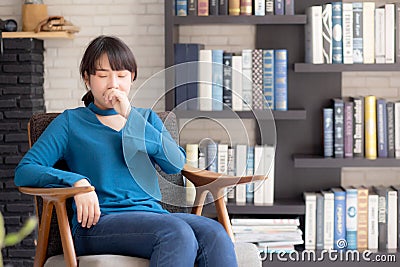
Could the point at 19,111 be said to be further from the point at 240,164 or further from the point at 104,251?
the point at 104,251

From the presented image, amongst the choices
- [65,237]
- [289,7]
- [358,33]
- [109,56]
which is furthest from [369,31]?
[65,237]

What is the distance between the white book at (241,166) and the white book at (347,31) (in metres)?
0.68

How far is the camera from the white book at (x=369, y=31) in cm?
352

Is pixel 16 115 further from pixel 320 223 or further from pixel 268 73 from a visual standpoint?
pixel 320 223

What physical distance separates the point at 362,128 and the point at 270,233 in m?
0.68

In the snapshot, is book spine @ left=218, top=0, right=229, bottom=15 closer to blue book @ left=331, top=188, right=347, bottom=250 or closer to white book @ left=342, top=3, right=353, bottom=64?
white book @ left=342, top=3, right=353, bottom=64

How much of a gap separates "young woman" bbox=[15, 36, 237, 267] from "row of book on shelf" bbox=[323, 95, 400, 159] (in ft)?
4.41

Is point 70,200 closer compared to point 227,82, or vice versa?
point 70,200

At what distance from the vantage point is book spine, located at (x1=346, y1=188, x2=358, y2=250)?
11.8 feet

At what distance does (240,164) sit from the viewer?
3.43 meters

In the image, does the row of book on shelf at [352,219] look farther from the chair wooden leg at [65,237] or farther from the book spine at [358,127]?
the chair wooden leg at [65,237]

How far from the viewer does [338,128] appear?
357 cm

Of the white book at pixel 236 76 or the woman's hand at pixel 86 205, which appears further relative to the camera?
the white book at pixel 236 76

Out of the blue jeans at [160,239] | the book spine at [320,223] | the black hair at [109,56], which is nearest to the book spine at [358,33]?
the book spine at [320,223]
